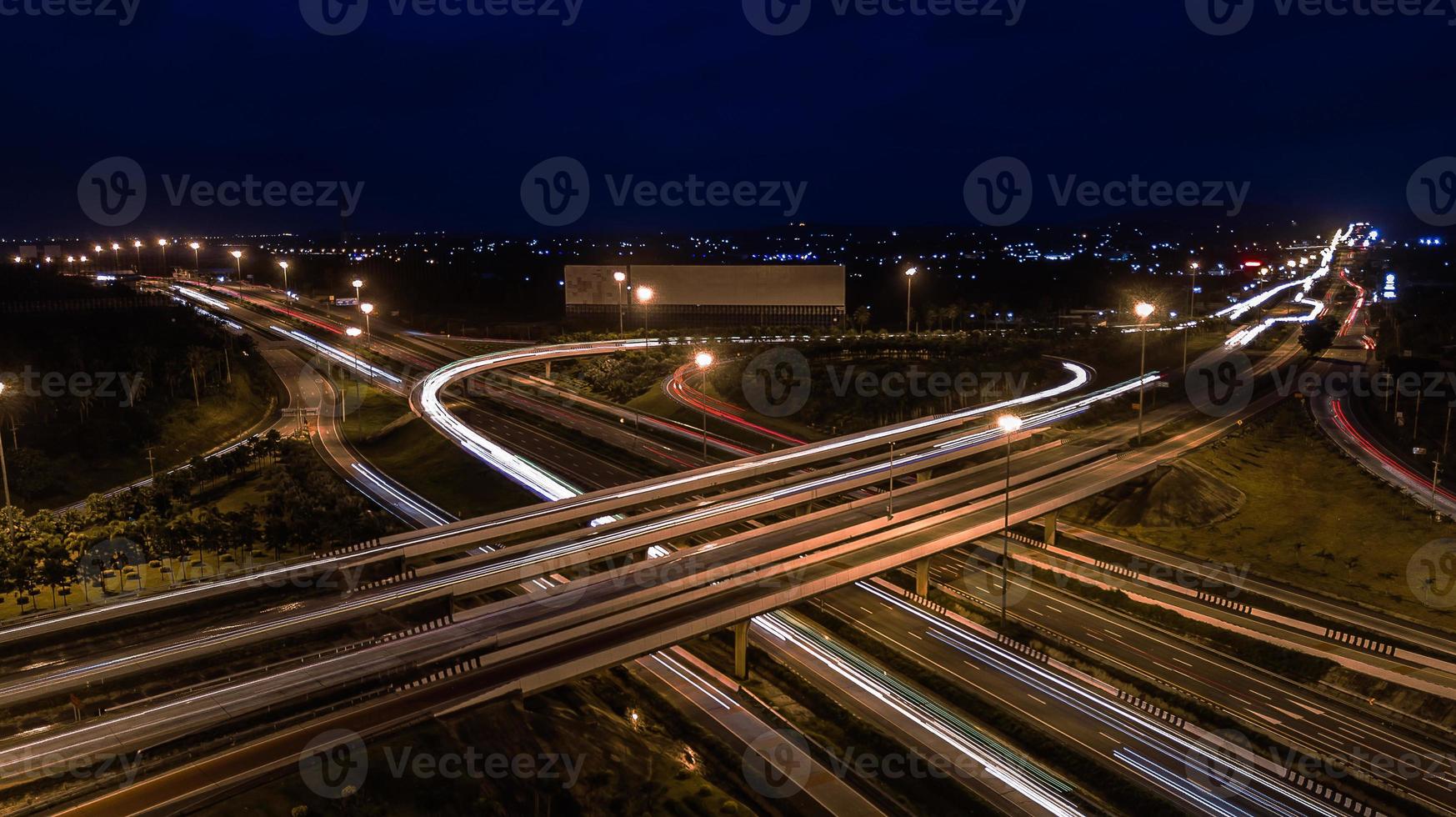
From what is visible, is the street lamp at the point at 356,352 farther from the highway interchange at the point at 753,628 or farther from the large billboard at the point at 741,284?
the large billboard at the point at 741,284

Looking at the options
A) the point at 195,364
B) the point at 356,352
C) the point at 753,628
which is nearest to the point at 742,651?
the point at 753,628

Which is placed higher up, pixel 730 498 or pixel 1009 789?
pixel 730 498

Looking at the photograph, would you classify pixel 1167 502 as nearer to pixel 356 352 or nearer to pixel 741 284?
pixel 741 284

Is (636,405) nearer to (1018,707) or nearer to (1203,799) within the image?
(1018,707)

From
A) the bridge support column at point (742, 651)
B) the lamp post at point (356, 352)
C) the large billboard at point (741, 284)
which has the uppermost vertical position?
the large billboard at point (741, 284)

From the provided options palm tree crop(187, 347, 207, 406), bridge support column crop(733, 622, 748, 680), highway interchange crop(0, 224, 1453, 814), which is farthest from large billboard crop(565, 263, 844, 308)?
bridge support column crop(733, 622, 748, 680)

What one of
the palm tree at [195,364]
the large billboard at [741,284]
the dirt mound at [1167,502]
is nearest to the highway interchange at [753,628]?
the dirt mound at [1167,502]

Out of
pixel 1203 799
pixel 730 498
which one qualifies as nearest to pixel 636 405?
pixel 730 498
